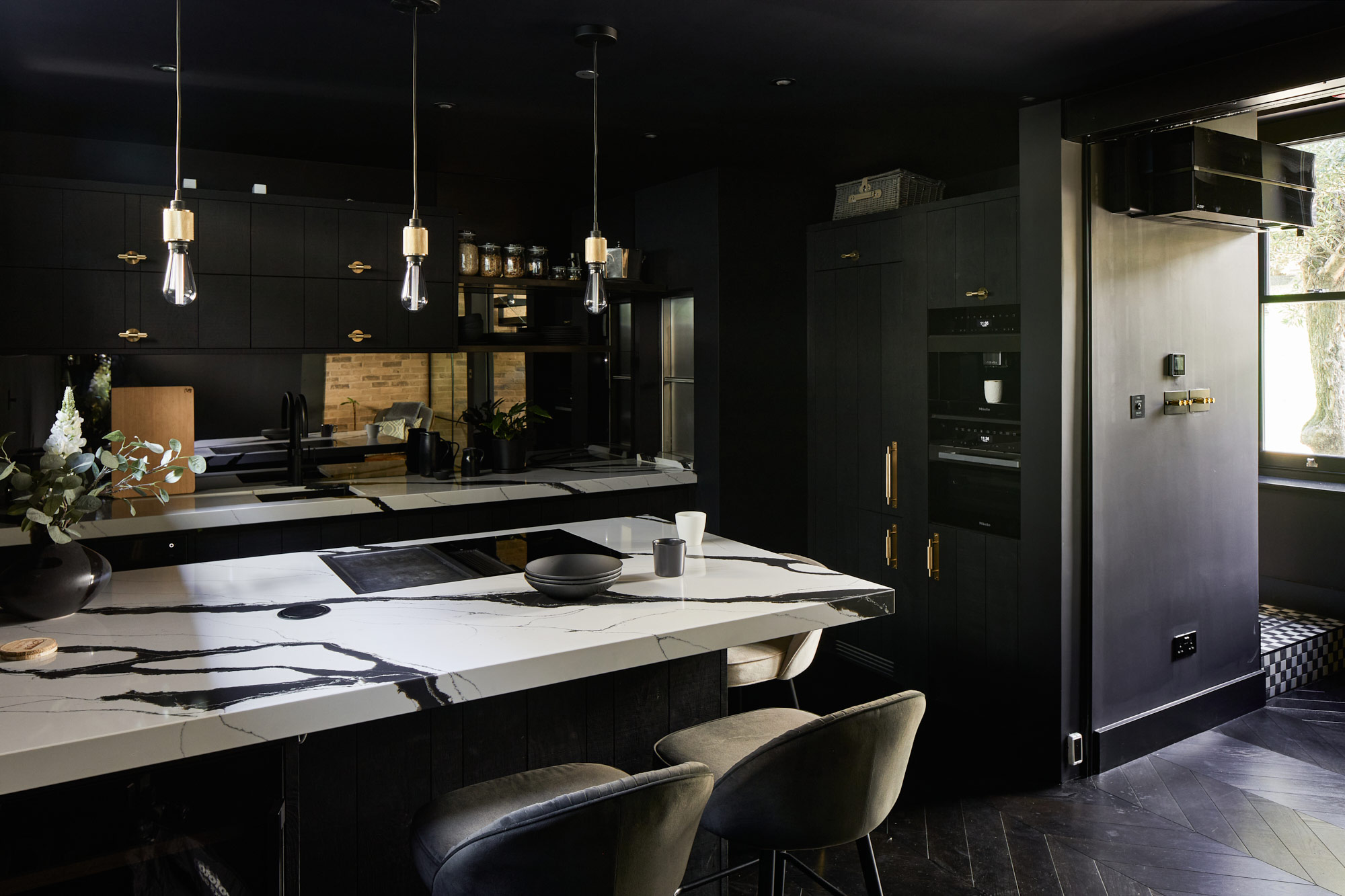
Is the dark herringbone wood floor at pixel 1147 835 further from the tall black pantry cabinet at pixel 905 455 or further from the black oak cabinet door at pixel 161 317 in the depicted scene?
the black oak cabinet door at pixel 161 317

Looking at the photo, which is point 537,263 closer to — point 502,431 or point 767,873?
point 502,431

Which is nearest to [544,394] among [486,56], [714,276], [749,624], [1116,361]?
[714,276]

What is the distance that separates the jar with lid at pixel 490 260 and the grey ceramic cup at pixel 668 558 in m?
2.74

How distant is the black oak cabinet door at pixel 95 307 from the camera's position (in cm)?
393

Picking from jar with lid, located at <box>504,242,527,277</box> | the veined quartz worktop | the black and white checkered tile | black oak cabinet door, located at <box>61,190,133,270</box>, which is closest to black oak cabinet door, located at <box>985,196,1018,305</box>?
the veined quartz worktop

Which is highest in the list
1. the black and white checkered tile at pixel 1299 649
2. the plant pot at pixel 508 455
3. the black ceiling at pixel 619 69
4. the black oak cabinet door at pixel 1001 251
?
the black ceiling at pixel 619 69

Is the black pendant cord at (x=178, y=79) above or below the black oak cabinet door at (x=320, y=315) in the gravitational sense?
above

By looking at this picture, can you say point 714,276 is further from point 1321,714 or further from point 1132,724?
point 1321,714

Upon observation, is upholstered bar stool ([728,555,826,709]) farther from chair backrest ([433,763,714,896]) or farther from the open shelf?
the open shelf

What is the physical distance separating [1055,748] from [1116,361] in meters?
1.45

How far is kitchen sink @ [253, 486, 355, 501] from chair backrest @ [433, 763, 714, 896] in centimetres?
290

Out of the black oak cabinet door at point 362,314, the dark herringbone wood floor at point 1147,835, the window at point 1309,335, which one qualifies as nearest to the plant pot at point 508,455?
the black oak cabinet door at point 362,314

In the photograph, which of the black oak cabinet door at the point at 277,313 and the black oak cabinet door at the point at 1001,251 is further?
the black oak cabinet door at the point at 277,313

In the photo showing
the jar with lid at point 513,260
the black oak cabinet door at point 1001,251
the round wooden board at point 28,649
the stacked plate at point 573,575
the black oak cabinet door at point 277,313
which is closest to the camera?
the round wooden board at point 28,649
